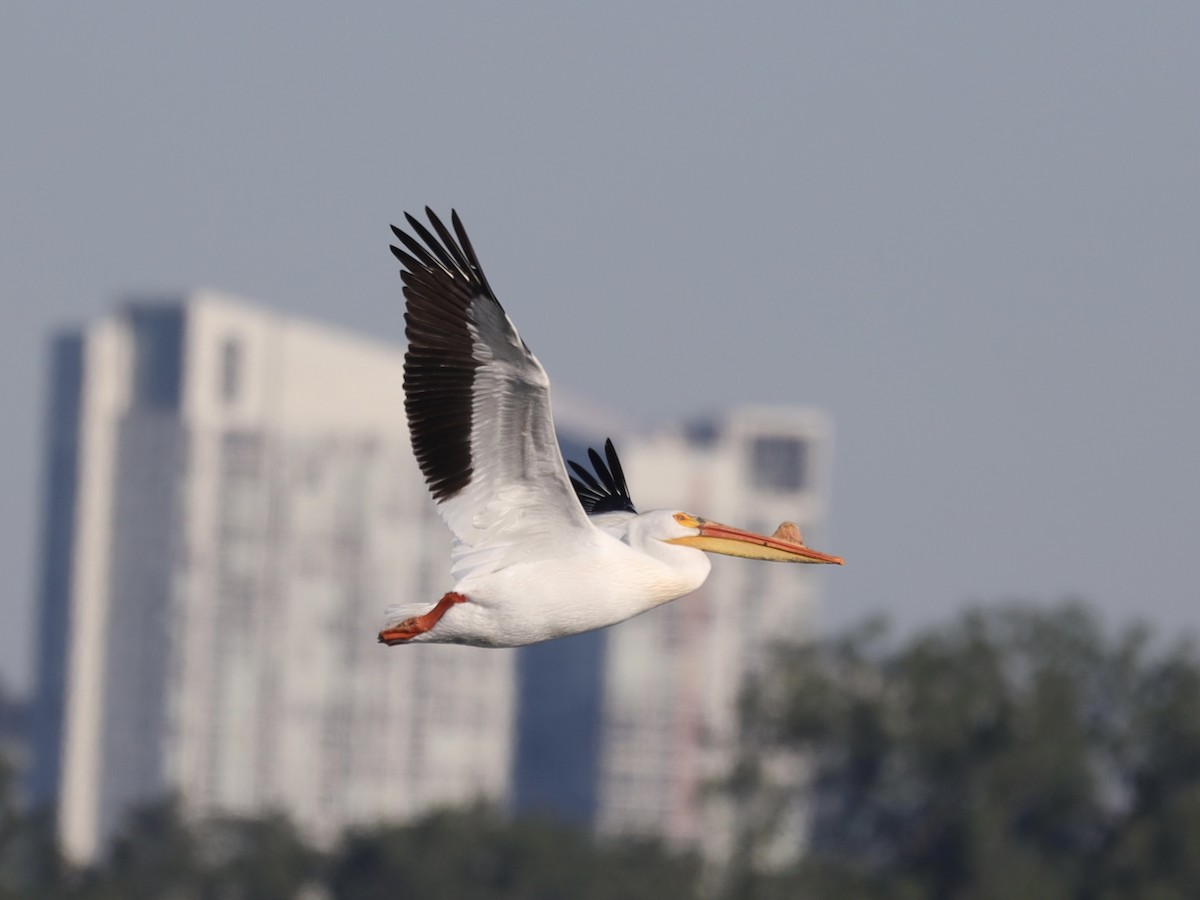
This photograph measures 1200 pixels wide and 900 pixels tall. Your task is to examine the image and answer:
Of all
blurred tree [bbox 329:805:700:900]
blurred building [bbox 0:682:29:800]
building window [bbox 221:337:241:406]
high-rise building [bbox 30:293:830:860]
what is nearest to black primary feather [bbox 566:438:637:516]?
blurred tree [bbox 329:805:700:900]

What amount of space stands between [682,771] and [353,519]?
23.6m

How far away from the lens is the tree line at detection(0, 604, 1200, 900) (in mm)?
67250

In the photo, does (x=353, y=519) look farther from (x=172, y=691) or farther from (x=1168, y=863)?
(x=1168, y=863)

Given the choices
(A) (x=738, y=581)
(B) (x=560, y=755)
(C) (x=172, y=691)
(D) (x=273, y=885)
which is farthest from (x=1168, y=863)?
(B) (x=560, y=755)

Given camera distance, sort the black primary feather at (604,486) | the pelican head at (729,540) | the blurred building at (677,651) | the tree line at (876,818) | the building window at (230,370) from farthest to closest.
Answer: the blurred building at (677,651) < the building window at (230,370) < the tree line at (876,818) < the black primary feather at (604,486) < the pelican head at (729,540)

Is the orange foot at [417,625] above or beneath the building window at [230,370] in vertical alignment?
beneath

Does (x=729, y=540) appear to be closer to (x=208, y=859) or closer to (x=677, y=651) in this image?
(x=208, y=859)

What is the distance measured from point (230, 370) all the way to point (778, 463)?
3946 centimetres

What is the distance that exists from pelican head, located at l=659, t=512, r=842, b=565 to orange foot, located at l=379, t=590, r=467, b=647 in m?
1.28

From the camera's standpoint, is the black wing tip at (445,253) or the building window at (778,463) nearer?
the black wing tip at (445,253)

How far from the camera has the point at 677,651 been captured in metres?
162

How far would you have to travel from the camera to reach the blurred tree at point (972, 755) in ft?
229

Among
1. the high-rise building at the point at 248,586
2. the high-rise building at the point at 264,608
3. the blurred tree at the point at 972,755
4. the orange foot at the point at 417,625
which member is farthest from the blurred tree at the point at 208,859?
the high-rise building at the point at 248,586

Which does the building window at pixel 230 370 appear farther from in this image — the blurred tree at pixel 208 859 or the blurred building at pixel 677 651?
the blurred tree at pixel 208 859
